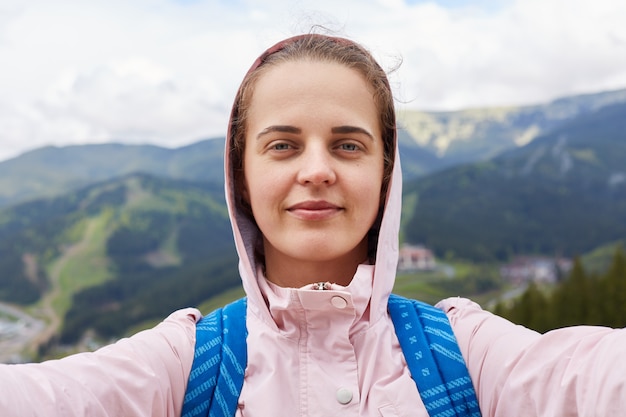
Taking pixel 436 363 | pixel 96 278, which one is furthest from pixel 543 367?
pixel 96 278

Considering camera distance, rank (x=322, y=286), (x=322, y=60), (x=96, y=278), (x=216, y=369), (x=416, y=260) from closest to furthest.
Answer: (x=216, y=369) → (x=322, y=286) → (x=322, y=60) → (x=416, y=260) → (x=96, y=278)

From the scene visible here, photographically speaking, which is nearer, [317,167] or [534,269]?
[317,167]

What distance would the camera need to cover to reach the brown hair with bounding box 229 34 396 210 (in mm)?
3080

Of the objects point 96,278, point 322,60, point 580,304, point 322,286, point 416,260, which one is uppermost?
point 322,60

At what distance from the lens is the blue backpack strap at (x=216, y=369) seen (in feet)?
8.36

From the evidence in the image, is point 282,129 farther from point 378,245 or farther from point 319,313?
point 319,313

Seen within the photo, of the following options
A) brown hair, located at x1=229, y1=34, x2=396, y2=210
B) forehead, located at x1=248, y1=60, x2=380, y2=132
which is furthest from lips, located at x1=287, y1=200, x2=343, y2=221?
brown hair, located at x1=229, y1=34, x2=396, y2=210

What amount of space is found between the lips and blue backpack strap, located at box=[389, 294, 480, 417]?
64 centimetres

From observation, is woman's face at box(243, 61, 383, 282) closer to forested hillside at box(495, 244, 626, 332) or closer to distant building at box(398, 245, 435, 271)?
forested hillside at box(495, 244, 626, 332)

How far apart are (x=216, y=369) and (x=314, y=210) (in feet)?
2.82

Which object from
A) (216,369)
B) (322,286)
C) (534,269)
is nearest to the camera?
(216,369)

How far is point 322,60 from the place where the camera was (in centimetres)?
301

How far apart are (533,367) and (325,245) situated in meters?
1.05

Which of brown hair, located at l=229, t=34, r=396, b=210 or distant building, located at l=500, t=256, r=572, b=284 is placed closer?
brown hair, located at l=229, t=34, r=396, b=210
